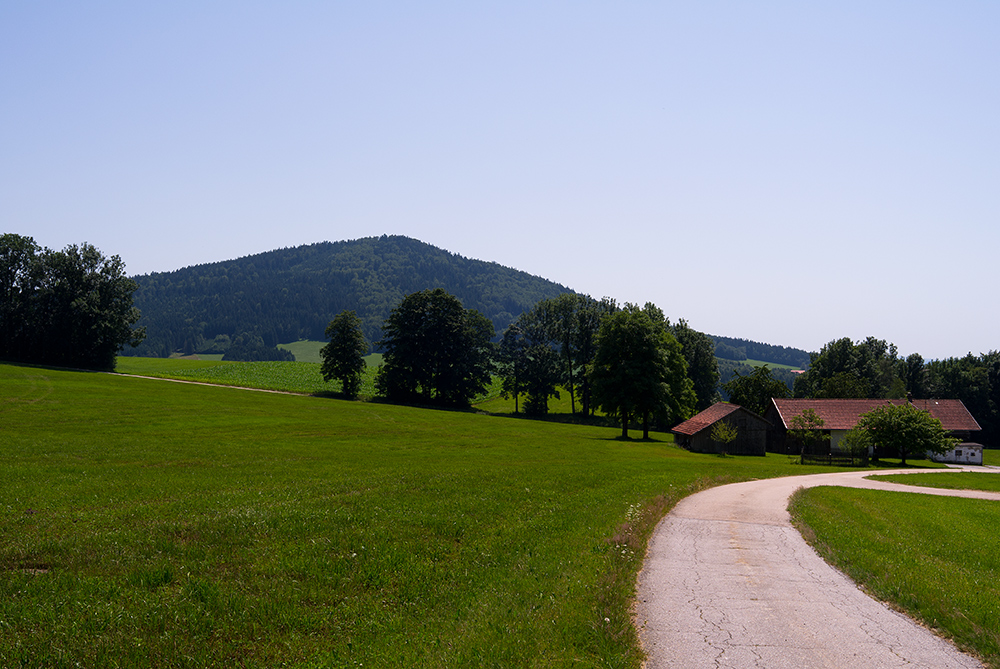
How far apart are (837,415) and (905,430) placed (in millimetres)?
15743

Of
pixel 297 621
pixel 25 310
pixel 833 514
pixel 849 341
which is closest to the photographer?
pixel 297 621

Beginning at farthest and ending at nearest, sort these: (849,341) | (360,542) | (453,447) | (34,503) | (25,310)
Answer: (849,341)
(25,310)
(453,447)
(34,503)
(360,542)

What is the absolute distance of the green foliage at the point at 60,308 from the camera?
321 ft

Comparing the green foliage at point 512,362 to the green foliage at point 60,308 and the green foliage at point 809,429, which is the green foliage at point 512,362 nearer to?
the green foliage at point 809,429

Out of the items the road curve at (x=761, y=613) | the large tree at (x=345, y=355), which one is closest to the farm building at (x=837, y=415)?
the large tree at (x=345, y=355)

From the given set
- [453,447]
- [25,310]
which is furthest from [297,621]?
[25,310]

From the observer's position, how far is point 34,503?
18688 millimetres

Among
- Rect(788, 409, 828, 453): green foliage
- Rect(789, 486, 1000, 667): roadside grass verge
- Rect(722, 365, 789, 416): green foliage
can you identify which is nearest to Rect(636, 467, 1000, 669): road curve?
Rect(789, 486, 1000, 667): roadside grass verge

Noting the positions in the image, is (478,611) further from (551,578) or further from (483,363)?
(483,363)

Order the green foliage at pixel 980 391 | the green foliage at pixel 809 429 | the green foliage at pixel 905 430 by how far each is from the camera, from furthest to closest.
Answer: the green foliage at pixel 980 391 → the green foliage at pixel 809 429 → the green foliage at pixel 905 430

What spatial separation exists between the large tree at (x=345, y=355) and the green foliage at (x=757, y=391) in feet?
215

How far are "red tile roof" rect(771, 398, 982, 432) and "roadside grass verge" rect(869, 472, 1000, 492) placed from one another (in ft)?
107

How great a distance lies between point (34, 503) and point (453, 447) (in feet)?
104

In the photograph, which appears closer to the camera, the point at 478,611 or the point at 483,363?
the point at 478,611
